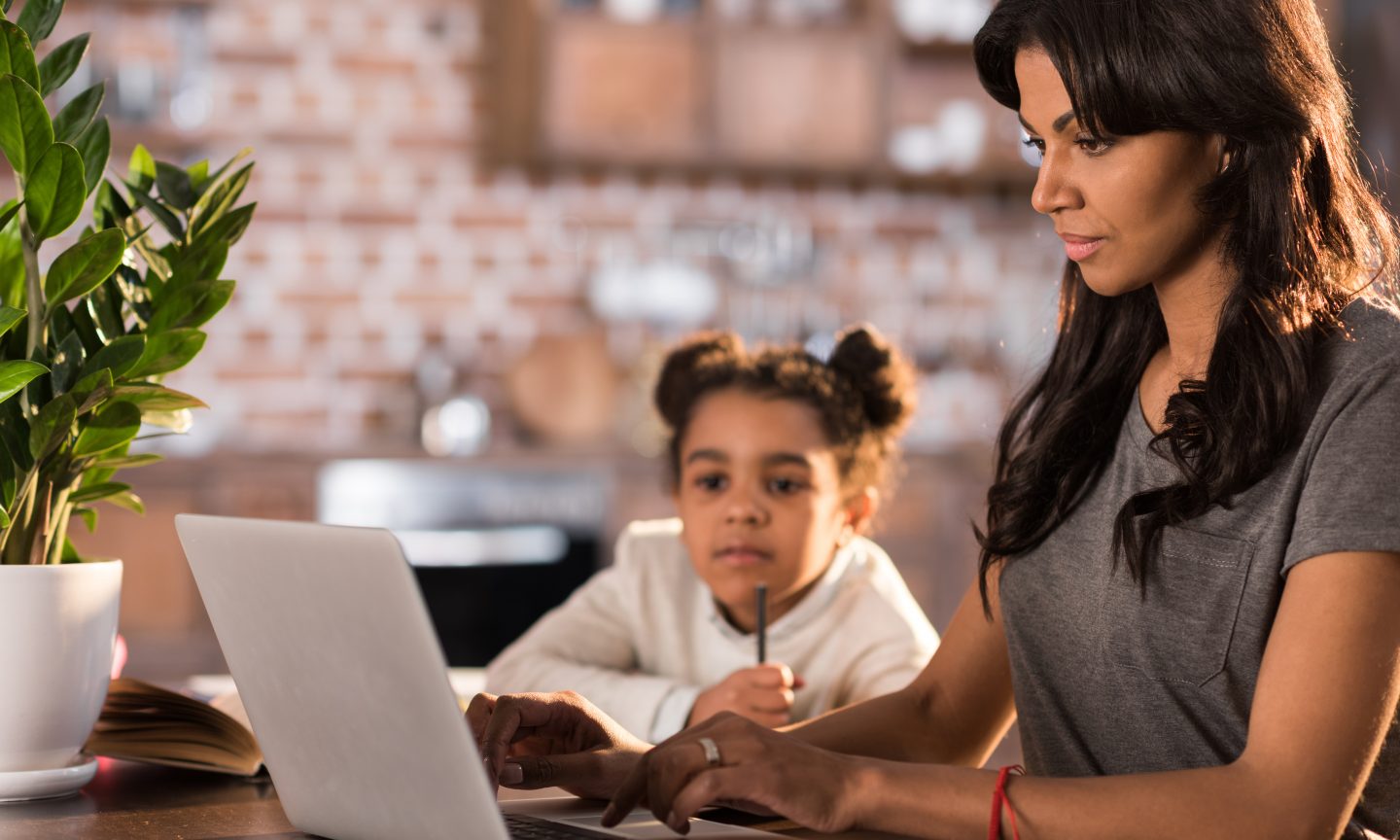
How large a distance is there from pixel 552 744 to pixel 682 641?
0.85 m

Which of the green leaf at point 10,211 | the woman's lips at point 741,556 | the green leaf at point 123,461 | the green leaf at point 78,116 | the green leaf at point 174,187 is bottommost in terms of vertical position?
the woman's lips at point 741,556

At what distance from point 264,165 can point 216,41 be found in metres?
0.39

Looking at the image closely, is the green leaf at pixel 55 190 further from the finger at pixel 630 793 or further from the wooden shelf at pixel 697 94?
the wooden shelf at pixel 697 94

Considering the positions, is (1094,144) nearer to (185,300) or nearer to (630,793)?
(630,793)

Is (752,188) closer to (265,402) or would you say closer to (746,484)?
(265,402)

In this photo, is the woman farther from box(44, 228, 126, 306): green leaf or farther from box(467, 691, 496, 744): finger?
box(44, 228, 126, 306): green leaf

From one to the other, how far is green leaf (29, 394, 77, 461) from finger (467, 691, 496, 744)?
0.38 metres

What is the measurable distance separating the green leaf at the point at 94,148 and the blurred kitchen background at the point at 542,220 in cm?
306

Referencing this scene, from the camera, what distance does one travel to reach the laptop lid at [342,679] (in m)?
0.87

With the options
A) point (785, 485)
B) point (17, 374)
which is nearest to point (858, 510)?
point (785, 485)

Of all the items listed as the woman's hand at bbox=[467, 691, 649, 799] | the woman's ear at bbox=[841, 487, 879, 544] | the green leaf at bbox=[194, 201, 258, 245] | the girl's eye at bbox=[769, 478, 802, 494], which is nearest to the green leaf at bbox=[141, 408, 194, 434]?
the green leaf at bbox=[194, 201, 258, 245]

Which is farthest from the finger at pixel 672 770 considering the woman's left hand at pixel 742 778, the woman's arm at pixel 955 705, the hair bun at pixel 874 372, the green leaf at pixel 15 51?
the hair bun at pixel 874 372

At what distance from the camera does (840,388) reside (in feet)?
7.17

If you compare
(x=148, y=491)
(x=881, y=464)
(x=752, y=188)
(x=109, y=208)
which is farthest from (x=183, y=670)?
(x=109, y=208)
